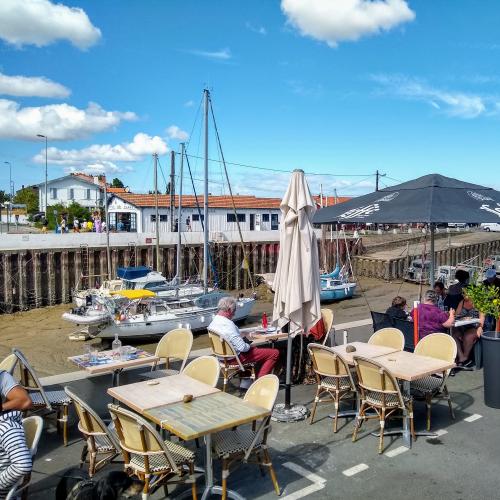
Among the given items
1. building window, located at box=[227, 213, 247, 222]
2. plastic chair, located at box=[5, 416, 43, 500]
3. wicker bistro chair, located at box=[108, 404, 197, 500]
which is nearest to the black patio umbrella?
wicker bistro chair, located at box=[108, 404, 197, 500]

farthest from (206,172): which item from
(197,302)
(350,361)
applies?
(350,361)

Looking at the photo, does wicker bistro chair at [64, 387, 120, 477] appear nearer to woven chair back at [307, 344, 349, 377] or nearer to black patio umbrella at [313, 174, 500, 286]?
woven chair back at [307, 344, 349, 377]

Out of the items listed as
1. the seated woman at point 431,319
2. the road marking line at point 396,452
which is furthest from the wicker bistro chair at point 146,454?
the seated woman at point 431,319

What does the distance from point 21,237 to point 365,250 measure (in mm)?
22042

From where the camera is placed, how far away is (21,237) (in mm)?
23328

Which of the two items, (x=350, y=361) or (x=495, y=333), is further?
(x=495, y=333)

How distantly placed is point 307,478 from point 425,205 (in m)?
4.33

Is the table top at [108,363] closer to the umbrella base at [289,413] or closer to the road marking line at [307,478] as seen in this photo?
the umbrella base at [289,413]

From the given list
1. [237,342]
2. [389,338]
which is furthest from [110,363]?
[389,338]

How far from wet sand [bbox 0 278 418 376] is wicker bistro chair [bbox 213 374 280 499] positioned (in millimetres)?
8836

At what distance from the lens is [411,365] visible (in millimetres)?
5602

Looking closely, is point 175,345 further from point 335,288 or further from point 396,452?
point 335,288

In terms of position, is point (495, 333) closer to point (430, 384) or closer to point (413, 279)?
point (430, 384)

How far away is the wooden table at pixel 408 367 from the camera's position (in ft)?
17.2
